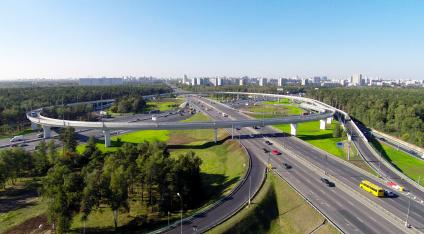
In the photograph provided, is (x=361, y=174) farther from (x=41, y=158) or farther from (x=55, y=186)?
(x=41, y=158)

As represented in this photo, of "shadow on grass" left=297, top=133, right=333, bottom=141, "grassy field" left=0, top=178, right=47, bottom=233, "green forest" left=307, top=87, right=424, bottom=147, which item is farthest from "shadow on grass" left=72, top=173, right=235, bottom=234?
"green forest" left=307, top=87, right=424, bottom=147

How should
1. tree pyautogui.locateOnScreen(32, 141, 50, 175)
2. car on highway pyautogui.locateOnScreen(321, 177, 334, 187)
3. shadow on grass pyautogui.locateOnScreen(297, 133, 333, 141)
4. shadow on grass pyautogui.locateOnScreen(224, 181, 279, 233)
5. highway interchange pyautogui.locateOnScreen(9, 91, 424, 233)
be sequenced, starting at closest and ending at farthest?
highway interchange pyautogui.locateOnScreen(9, 91, 424, 233)
shadow on grass pyautogui.locateOnScreen(224, 181, 279, 233)
car on highway pyautogui.locateOnScreen(321, 177, 334, 187)
tree pyautogui.locateOnScreen(32, 141, 50, 175)
shadow on grass pyautogui.locateOnScreen(297, 133, 333, 141)

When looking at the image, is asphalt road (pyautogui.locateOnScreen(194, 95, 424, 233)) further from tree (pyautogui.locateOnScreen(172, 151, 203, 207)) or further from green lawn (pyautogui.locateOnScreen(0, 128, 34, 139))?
green lawn (pyautogui.locateOnScreen(0, 128, 34, 139))

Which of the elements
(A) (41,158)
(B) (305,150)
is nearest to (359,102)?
(B) (305,150)

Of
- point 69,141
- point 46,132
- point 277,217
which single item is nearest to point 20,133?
point 46,132

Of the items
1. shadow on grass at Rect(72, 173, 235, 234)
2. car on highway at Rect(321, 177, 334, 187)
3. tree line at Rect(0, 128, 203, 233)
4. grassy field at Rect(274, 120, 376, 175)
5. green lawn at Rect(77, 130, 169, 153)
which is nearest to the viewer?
tree line at Rect(0, 128, 203, 233)

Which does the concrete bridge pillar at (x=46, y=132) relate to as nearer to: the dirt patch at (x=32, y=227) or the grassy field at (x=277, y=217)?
the dirt patch at (x=32, y=227)

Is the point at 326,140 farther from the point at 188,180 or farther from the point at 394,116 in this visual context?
the point at 188,180
